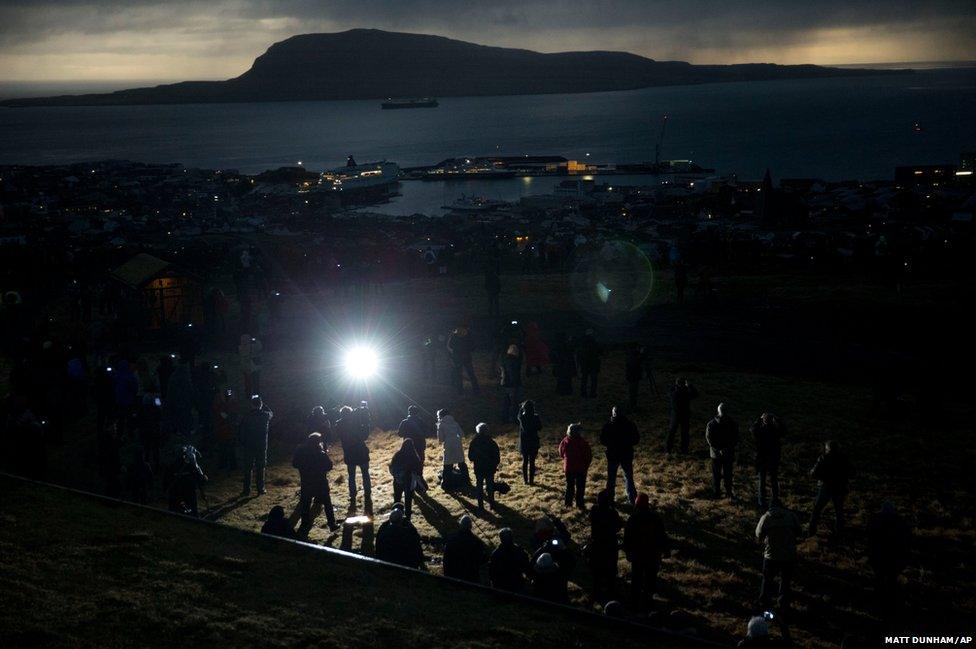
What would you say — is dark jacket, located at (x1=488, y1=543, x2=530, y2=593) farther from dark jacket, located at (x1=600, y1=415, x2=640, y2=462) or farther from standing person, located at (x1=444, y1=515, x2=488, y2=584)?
dark jacket, located at (x1=600, y1=415, x2=640, y2=462)

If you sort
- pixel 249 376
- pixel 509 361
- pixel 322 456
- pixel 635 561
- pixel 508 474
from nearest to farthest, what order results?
pixel 635 561
pixel 322 456
pixel 508 474
pixel 509 361
pixel 249 376

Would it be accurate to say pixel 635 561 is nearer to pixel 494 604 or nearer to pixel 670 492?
pixel 494 604

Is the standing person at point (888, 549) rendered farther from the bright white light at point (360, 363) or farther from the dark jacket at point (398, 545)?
the bright white light at point (360, 363)

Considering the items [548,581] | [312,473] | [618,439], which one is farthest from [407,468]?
[548,581]

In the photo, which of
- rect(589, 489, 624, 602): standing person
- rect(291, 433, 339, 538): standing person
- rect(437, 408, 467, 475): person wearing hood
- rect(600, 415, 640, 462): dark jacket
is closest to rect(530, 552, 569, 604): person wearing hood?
rect(589, 489, 624, 602): standing person

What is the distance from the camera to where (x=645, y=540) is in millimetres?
7020

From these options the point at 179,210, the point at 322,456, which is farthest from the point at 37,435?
the point at 179,210

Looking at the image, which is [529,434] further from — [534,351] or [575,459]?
[534,351]

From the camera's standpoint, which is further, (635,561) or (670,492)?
(670,492)

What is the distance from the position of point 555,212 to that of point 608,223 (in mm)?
4995

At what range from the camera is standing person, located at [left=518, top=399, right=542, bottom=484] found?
32.4ft

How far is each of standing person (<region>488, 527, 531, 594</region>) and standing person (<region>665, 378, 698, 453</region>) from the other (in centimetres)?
468

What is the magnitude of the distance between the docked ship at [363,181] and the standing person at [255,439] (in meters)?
81.9

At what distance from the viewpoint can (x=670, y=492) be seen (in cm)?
991
